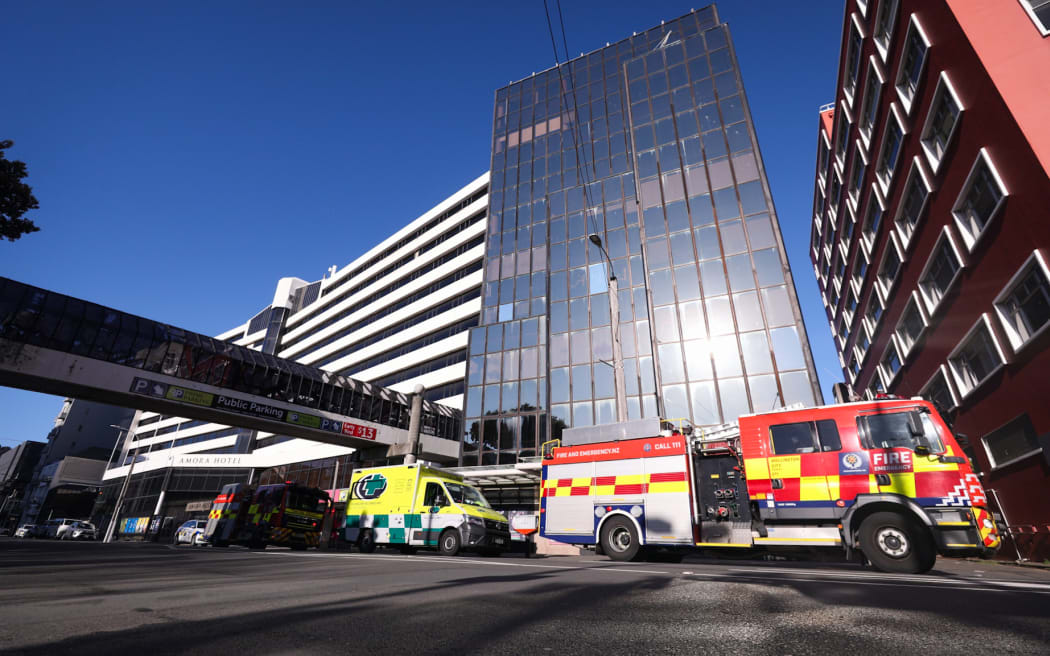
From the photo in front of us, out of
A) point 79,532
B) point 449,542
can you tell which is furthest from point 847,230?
point 79,532

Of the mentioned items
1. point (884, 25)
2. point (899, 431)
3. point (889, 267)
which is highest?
point (884, 25)

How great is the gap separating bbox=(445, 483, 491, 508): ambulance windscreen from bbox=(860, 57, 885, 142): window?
20.5 metres

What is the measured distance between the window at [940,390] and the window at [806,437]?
9.35 meters

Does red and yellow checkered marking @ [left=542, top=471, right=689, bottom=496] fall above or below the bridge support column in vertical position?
below

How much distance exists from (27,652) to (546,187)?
30.7m

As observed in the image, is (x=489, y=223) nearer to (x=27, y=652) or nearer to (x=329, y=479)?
(x=329, y=479)

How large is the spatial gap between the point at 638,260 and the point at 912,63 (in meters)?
12.9

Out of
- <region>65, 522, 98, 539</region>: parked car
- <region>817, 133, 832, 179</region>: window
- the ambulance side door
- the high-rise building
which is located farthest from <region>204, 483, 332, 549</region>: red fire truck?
<region>817, 133, 832, 179</region>: window

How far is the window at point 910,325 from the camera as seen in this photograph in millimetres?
16797

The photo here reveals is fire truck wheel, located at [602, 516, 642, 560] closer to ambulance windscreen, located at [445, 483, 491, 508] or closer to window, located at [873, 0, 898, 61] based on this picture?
ambulance windscreen, located at [445, 483, 491, 508]

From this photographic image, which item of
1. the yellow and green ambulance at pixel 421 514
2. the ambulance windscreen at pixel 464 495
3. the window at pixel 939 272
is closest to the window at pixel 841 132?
the window at pixel 939 272

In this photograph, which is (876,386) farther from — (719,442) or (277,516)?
(277,516)

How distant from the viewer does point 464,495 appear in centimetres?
1349

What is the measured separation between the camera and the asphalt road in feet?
6.81
